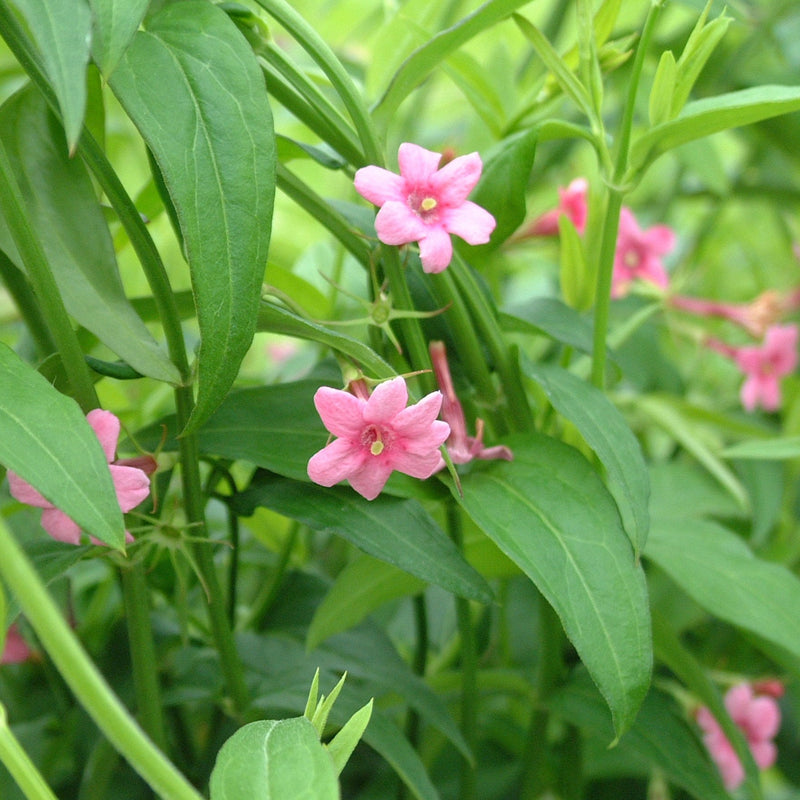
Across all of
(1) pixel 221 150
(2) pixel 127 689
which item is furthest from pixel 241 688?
(1) pixel 221 150

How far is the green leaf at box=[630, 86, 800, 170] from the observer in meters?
0.42

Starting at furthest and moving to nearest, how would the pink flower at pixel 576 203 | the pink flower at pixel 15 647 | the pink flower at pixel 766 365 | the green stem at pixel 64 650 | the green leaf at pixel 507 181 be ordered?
the pink flower at pixel 766 365, the pink flower at pixel 576 203, the pink flower at pixel 15 647, the green leaf at pixel 507 181, the green stem at pixel 64 650

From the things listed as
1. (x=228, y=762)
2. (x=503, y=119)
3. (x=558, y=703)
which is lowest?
(x=558, y=703)

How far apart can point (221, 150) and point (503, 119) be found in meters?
0.27

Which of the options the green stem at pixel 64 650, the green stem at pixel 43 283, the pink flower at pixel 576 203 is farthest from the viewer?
the pink flower at pixel 576 203

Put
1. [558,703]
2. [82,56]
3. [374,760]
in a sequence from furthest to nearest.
Result: [374,760], [558,703], [82,56]

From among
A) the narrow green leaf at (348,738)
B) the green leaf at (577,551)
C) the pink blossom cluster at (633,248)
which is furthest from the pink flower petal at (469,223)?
the pink blossom cluster at (633,248)

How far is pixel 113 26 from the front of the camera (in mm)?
329

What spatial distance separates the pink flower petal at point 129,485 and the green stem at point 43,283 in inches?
1.5

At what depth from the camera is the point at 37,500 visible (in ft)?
1.33

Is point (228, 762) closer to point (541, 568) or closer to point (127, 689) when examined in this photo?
point (541, 568)

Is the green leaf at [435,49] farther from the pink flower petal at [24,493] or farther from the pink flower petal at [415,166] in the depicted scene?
the pink flower petal at [24,493]

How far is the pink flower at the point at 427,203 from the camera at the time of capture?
1.35 ft

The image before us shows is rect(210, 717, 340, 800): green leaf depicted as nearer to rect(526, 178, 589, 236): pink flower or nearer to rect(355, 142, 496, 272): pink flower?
rect(355, 142, 496, 272): pink flower
